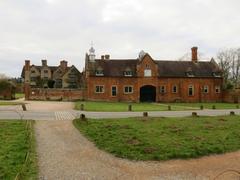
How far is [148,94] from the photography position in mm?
52531

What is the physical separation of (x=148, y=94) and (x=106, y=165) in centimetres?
4368

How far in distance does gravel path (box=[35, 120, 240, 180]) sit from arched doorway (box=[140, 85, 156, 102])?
4015 centimetres

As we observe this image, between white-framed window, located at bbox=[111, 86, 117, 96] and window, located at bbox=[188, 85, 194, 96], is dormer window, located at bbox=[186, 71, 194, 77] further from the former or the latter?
white-framed window, located at bbox=[111, 86, 117, 96]

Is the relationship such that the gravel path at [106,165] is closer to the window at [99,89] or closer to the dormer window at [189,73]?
the window at [99,89]

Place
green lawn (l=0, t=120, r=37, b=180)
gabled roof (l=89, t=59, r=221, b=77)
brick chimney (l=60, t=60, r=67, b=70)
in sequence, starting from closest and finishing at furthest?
1. green lawn (l=0, t=120, r=37, b=180)
2. gabled roof (l=89, t=59, r=221, b=77)
3. brick chimney (l=60, t=60, r=67, b=70)

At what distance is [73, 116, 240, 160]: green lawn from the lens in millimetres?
10827

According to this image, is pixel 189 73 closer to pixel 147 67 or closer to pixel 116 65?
pixel 147 67

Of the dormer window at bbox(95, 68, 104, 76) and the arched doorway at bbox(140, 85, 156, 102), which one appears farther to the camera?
the arched doorway at bbox(140, 85, 156, 102)

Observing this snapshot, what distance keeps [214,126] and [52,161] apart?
34.9ft

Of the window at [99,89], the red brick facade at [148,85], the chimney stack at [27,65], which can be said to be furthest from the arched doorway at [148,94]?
the chimney stack at [27,65]

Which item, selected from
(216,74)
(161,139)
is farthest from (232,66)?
(161,139)

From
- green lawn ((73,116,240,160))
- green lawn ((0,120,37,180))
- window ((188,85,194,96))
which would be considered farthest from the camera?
window ((188,85,194,96))

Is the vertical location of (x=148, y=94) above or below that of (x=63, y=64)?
below

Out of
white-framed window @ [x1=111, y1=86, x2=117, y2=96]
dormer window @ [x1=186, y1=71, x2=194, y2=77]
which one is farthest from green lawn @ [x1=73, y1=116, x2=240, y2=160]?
dormer window @ [x1=186, y1=71, x2=194, y2=77]
